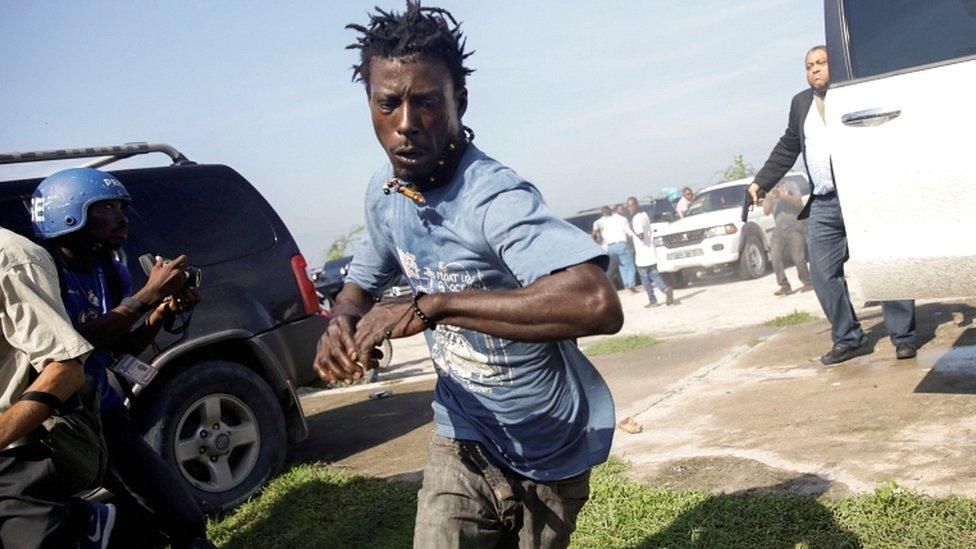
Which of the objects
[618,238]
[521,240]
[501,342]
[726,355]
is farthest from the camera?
[618,238]

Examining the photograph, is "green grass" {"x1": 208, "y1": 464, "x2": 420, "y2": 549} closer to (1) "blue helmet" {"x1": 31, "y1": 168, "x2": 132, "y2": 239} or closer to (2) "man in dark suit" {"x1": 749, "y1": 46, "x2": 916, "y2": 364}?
(1) "blue helmet" {"x1": 31, "y1": 168, "x2": 132, "y2": 239}

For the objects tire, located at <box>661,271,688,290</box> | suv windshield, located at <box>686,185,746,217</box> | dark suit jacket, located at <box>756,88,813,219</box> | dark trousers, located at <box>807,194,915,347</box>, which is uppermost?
dark suit jacket, located at <box>756,88,813,219</box>

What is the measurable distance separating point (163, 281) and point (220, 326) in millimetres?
1835

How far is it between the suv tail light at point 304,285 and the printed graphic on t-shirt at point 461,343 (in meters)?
3.68

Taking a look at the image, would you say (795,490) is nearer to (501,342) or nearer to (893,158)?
(893,158)

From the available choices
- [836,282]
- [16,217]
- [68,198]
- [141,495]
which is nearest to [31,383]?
[141,495]

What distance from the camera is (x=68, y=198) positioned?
401 centimetres

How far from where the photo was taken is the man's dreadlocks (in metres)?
2.47

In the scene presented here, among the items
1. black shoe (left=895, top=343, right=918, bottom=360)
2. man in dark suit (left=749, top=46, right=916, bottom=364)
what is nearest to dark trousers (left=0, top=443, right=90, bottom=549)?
man in dark suit (left=749, top=46, right=916, bottom=364)

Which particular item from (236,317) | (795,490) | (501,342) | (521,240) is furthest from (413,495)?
(521,240)

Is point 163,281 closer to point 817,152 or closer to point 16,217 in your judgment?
point 16,217

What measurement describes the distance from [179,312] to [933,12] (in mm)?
3742

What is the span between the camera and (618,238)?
58.2 ft

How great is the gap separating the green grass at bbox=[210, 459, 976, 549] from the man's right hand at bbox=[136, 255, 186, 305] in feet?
5.36
